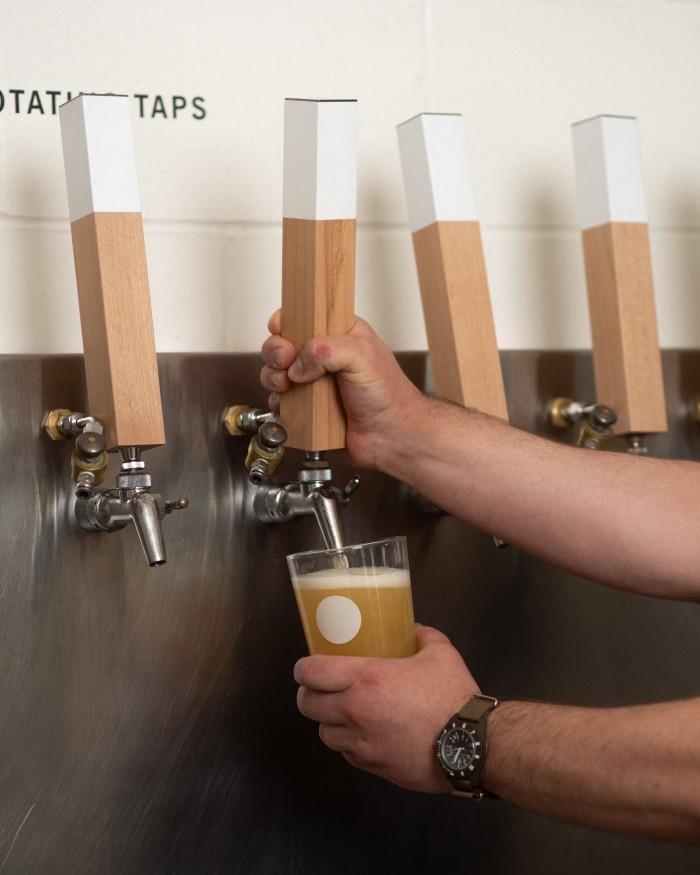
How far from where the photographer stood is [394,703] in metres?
0.89

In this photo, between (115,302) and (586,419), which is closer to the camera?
(115,302)

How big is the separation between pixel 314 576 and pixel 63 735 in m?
0.30

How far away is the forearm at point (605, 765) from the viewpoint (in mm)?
788

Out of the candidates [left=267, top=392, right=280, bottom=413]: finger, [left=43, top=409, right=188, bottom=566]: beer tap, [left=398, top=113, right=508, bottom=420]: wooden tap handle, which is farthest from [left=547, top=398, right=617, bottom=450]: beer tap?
[left=43, top=409, right=188, bottom=566]: beer tap

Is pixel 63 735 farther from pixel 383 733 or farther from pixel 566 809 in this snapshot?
pixel 566 809

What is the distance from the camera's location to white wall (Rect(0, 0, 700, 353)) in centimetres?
106

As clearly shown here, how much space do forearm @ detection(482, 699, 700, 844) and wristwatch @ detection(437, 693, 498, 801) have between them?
0.01 metres

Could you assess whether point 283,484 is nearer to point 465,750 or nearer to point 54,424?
point 54,424

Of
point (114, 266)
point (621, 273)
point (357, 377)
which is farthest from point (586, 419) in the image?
point (114, 266)

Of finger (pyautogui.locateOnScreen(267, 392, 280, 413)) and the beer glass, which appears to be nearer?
the beer glass

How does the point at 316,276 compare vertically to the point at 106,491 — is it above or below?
above

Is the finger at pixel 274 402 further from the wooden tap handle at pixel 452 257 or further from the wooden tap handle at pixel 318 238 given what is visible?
the wooden tap handle at pixel 452 257

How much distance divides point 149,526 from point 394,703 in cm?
24

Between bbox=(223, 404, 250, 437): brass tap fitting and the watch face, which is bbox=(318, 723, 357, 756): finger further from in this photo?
bbox=(223, 404, 250, 437): brass tap fitting
